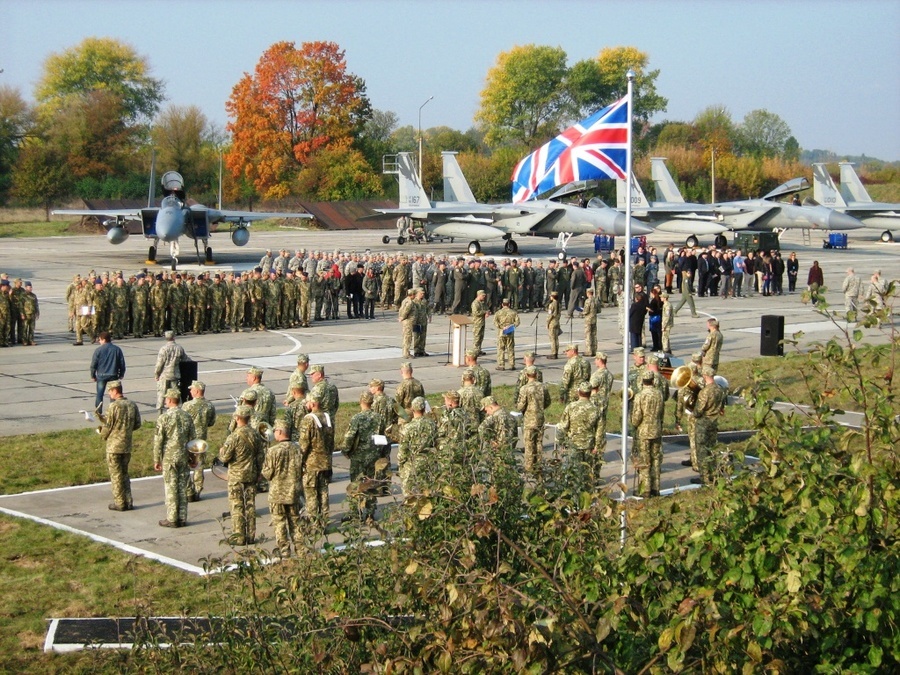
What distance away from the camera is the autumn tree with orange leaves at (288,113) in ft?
254

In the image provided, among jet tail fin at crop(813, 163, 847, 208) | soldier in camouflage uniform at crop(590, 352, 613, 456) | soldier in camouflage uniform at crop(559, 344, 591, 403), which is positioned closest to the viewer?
soldier in camouflage uniform at crop(590, 352, 613, 456)

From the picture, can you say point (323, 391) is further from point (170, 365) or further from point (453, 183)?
point (453, 183)

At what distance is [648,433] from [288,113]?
230ft

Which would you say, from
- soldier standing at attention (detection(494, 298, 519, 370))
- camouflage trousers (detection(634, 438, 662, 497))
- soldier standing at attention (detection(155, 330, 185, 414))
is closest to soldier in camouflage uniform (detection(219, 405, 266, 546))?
camouflage trousers (detection(634, 438, 662, 497))

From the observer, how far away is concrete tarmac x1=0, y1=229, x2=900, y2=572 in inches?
469

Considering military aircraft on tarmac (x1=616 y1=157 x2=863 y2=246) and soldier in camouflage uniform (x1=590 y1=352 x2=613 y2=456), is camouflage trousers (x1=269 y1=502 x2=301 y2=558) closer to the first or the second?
soldier in camouflage uniform (x1=590 y1=352 x2=613 y2=456)

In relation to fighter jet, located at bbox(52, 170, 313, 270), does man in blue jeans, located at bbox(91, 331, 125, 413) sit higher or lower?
lower

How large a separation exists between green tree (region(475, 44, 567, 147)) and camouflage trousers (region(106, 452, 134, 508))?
84336mm

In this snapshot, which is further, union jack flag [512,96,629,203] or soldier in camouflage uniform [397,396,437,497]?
union jack flag [512,96,629,203]

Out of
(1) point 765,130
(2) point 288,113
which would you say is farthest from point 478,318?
(1) point 765,130

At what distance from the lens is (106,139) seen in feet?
258

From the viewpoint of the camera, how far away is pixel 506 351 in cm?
2133

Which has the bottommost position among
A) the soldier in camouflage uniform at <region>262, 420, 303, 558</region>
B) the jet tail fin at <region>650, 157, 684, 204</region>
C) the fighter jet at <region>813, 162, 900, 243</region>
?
the soldier in camouflage uniform at <region>262, 420, 303, 558</region>

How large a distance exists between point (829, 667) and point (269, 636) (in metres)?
2.88
